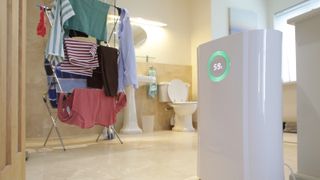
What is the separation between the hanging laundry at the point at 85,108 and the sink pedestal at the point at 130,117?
134 cm

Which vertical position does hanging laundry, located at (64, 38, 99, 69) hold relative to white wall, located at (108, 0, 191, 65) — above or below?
below

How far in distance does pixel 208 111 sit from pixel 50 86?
158cm

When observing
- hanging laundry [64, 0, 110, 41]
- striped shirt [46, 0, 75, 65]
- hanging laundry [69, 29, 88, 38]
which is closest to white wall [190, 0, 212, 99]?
hanging laundry [64, 0, 110, 41]

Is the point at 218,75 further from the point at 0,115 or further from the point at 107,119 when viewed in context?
the point at 107,119

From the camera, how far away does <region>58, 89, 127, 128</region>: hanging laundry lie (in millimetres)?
2088

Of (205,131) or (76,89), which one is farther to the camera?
(76,89)

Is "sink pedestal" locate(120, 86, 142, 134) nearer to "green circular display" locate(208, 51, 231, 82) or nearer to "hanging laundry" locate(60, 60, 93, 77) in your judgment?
"hanging laundry" locate(60, 60, 93, 77)

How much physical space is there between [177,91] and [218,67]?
303 centimetres

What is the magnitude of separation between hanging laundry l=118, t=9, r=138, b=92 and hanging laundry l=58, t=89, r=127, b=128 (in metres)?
0.21

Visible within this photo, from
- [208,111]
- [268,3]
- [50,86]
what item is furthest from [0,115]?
[268,3]

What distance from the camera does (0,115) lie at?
2.29 feet

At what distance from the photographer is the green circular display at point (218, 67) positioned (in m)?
1.07

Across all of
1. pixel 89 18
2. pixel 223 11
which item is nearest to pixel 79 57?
pixel 89 18

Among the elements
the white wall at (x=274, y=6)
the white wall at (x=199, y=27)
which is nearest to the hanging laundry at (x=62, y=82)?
the white wall at (x=199, y=27)
